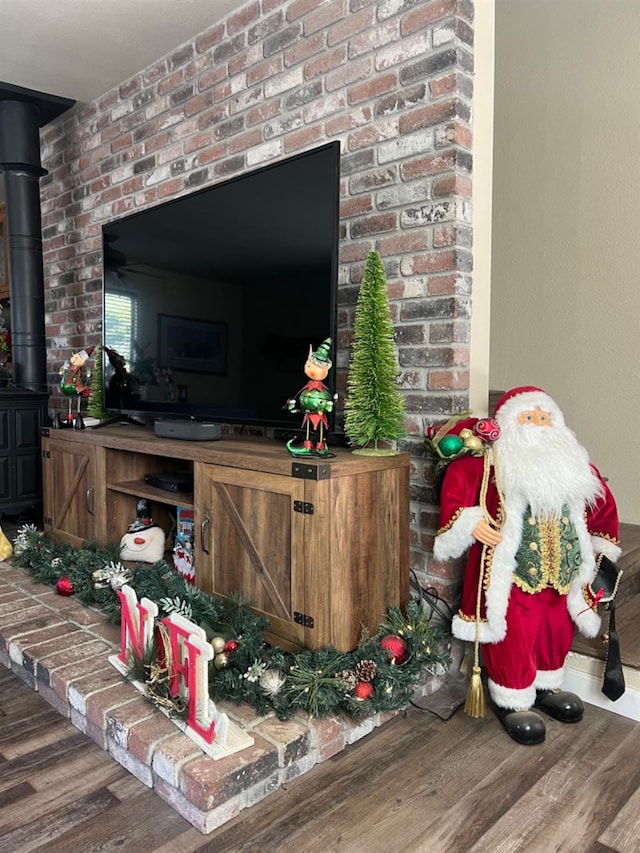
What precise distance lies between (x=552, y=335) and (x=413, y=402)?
4.37 feet

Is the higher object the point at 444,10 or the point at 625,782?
the point at 444,10

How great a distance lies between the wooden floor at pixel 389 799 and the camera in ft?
4.26

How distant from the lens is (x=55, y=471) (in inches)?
115

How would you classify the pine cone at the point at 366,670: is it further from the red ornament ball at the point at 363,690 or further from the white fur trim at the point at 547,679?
the white fur trim at the point at 547,679

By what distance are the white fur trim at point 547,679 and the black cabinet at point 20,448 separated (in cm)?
269

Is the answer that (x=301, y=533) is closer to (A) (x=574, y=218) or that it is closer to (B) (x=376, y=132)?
(B) (x=376, y=132)

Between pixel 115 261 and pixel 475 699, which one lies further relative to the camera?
pixel 115 261

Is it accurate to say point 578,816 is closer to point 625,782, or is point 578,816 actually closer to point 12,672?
point 625,782

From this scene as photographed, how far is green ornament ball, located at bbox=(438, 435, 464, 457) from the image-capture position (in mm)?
1725

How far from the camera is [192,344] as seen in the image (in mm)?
2436

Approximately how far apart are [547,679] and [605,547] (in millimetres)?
397

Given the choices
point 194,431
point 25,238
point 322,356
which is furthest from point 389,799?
point 25,238

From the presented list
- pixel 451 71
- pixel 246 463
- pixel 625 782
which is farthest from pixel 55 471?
pixel 625 782

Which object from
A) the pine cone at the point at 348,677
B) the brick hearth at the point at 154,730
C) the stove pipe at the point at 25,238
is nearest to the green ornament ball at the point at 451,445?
the pine cone at the point at 348,677
